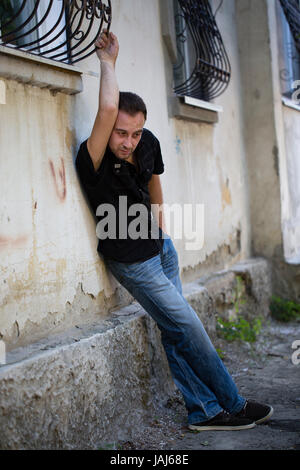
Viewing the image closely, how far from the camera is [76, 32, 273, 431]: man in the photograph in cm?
280

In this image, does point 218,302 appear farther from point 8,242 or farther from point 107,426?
point 8,242

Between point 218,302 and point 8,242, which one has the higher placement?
point 8,242

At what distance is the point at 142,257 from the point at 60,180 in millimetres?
585

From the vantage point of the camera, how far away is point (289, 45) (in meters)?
6.72

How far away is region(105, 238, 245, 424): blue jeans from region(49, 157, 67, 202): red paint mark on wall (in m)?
0.49

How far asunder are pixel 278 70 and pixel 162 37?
2.17 meters

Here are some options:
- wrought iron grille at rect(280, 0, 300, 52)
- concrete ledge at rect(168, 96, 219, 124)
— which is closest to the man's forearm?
concrete ledge at rect(168, 96, 219, 124)

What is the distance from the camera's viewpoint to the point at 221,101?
17.3 ft

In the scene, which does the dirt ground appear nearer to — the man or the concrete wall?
the man

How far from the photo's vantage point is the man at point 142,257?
280 centimetres

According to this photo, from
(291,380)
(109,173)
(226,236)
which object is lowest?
(291,380)

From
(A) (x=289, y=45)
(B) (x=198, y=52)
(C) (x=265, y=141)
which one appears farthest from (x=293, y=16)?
(B) (x=198, y=52)

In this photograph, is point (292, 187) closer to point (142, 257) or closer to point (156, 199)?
point (156, 199)
